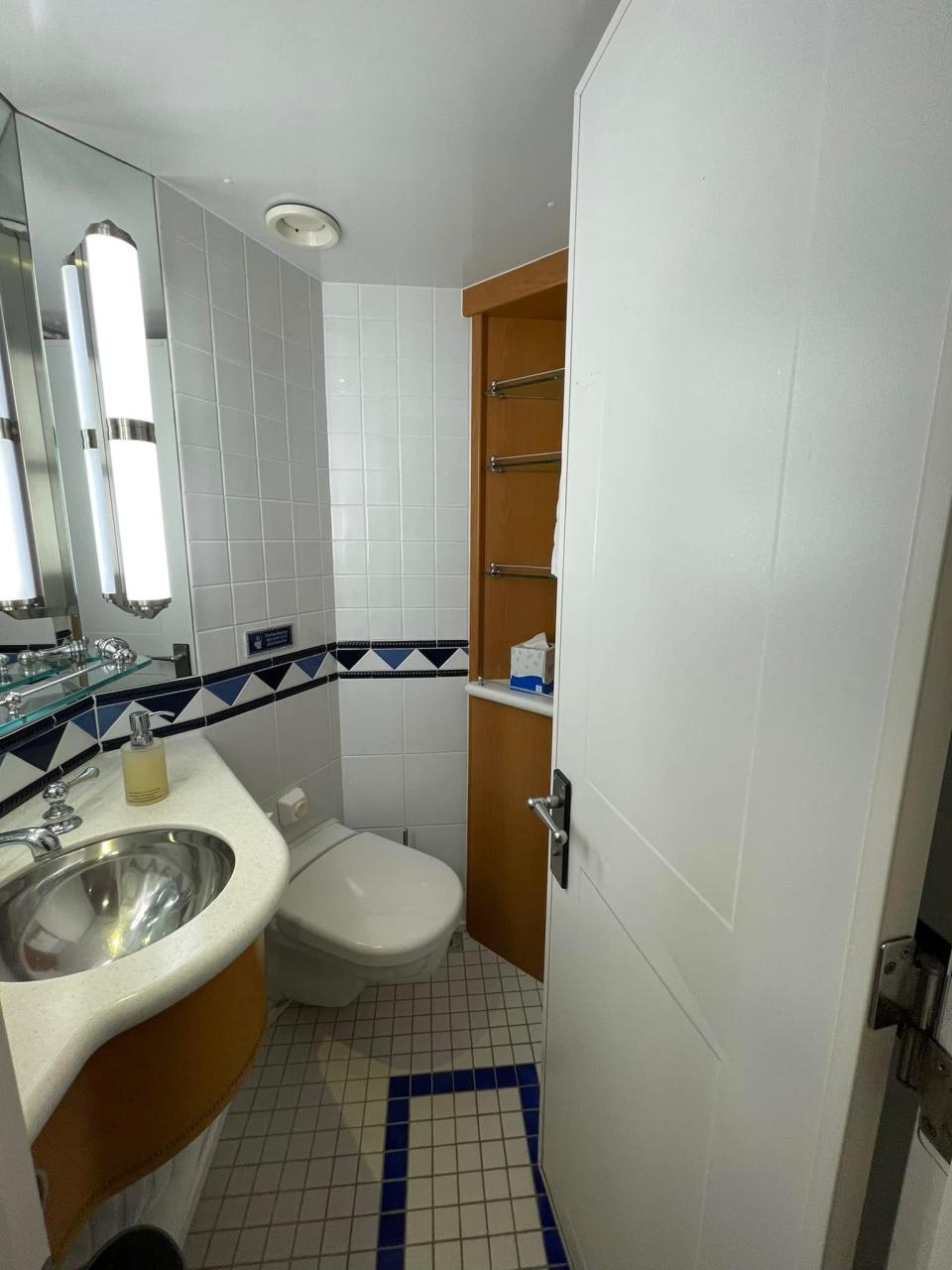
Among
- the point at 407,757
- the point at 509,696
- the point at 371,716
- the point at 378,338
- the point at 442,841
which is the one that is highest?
the point at 378,338

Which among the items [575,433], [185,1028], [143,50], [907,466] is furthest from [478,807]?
[143,50]

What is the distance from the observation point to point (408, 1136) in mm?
1140

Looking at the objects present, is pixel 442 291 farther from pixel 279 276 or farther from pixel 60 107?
pixel 60 107

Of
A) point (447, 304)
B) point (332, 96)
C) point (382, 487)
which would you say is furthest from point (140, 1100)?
point (447, 304)

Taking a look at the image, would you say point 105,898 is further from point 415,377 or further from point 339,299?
point 339,299

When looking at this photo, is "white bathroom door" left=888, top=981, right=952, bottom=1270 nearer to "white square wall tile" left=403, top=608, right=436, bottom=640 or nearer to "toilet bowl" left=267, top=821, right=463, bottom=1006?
"toilet bowl" left=267, top=821, right=463, bottom=1006

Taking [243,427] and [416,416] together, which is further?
[416,416]

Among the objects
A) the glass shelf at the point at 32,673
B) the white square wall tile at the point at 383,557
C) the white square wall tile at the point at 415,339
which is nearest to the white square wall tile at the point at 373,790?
the white square wall tile at the point at 383,557

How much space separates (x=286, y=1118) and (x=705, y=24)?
196 centimetres

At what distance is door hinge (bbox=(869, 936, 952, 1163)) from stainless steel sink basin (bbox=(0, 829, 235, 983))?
856 millimetres

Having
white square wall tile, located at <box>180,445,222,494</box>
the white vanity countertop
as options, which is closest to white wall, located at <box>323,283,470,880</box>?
white square wall tile, located at <box>180,445,222,494</box>

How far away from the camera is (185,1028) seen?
25.4 inches

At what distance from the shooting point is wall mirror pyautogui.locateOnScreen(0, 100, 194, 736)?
851 millimetres

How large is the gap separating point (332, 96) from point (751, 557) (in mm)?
1018
